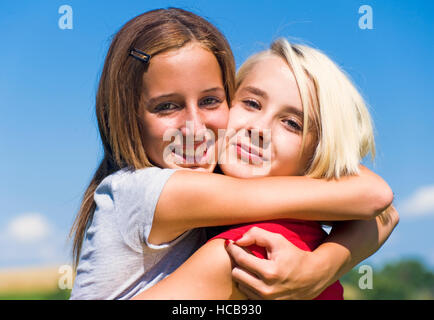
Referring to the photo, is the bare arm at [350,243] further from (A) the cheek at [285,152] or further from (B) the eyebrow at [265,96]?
(B) the eyebrow at [265,96]

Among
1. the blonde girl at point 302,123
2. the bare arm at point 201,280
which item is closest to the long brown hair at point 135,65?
the blonde girl at point 302,123

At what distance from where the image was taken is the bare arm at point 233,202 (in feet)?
7.48

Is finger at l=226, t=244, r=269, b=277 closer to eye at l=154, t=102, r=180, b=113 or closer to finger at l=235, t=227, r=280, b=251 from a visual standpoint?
finger at l=235, t=227, r=280, b=251

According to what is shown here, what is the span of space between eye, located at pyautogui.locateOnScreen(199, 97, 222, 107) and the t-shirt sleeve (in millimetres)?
504

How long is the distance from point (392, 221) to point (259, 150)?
1.12 meters

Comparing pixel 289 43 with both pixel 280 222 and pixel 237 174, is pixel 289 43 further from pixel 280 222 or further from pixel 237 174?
pixel 280 222

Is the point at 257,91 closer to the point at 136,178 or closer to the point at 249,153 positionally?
the point at 249,153

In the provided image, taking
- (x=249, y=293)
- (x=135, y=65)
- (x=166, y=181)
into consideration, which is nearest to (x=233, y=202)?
(x=166, y=181)

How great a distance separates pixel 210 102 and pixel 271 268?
1023mm

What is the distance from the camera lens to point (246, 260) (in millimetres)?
2182

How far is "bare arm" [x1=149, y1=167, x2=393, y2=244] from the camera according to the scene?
7.48ft

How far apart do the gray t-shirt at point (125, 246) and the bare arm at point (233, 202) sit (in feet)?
0.21

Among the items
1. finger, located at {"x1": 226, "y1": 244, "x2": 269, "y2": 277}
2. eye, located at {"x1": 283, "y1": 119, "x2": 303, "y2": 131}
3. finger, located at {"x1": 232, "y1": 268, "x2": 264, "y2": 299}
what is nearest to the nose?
eye, located at {"x1": 283, "y1": 119, "x2": 303, "y2": 131}

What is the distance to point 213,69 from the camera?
2.71 m
